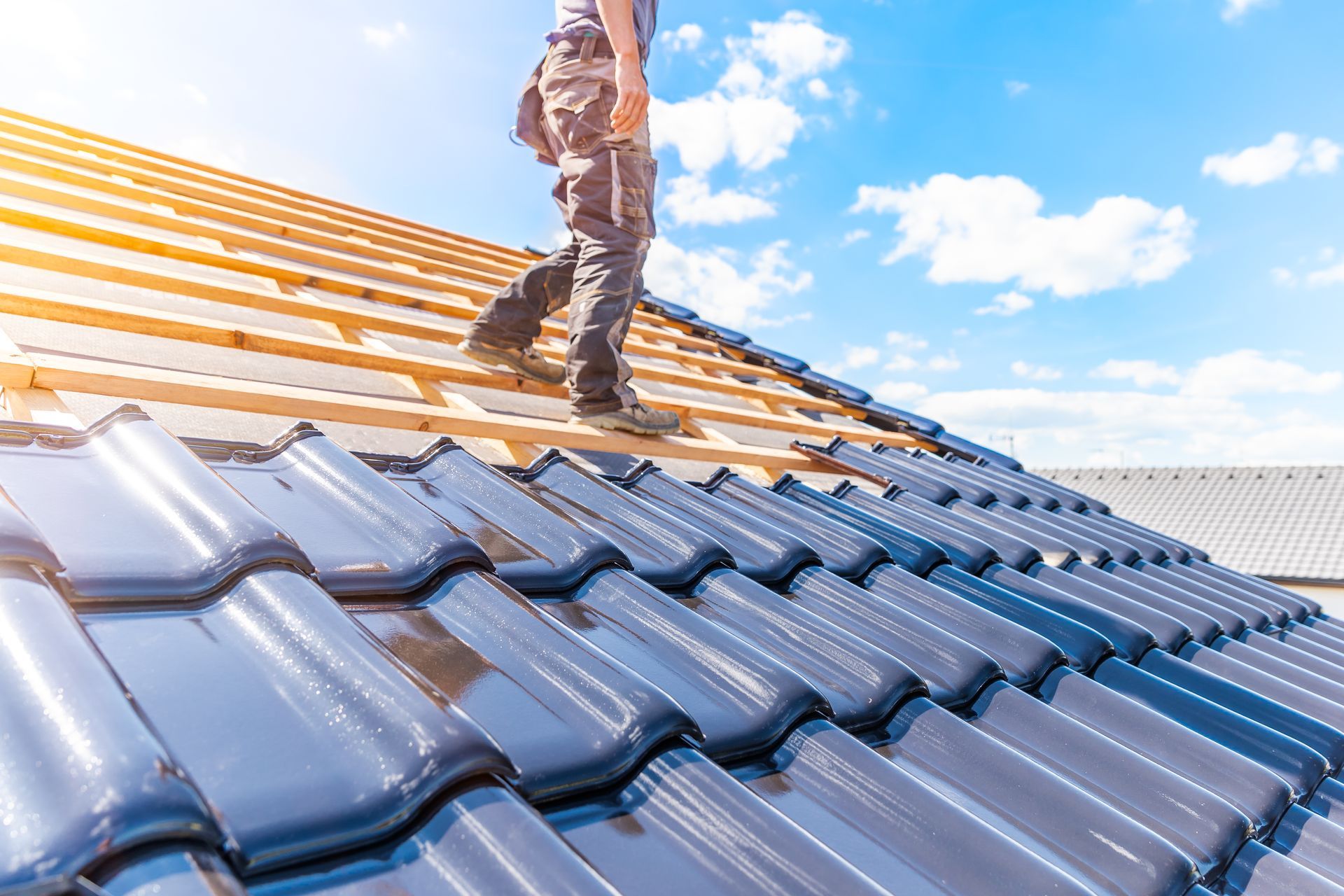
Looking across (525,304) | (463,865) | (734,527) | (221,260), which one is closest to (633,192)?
(525,304)

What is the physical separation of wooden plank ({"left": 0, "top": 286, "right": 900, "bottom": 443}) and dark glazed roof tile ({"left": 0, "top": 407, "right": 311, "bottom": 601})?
109 centimetres

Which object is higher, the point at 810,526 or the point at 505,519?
the point at 810,526

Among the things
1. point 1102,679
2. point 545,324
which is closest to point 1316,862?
point 1102,679

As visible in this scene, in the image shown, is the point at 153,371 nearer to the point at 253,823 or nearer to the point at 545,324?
the point at 253,823

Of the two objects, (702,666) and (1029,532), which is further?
(1029,532)

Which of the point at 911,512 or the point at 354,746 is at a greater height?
the point at 911,512

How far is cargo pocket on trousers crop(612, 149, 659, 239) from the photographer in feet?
9.02

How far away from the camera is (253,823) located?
720 millimetres

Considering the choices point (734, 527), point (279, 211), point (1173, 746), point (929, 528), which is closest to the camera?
point (1173, 746)

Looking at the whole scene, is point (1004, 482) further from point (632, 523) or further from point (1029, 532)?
point (632, 523)

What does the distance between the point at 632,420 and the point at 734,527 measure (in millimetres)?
935

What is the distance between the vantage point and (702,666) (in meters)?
1.25

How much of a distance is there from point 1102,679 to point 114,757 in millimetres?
1903

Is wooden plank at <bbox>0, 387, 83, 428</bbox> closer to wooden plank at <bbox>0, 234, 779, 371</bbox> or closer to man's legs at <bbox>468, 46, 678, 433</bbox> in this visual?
wooden plank at <bbox>0, 234, 779, 371</bbox>
